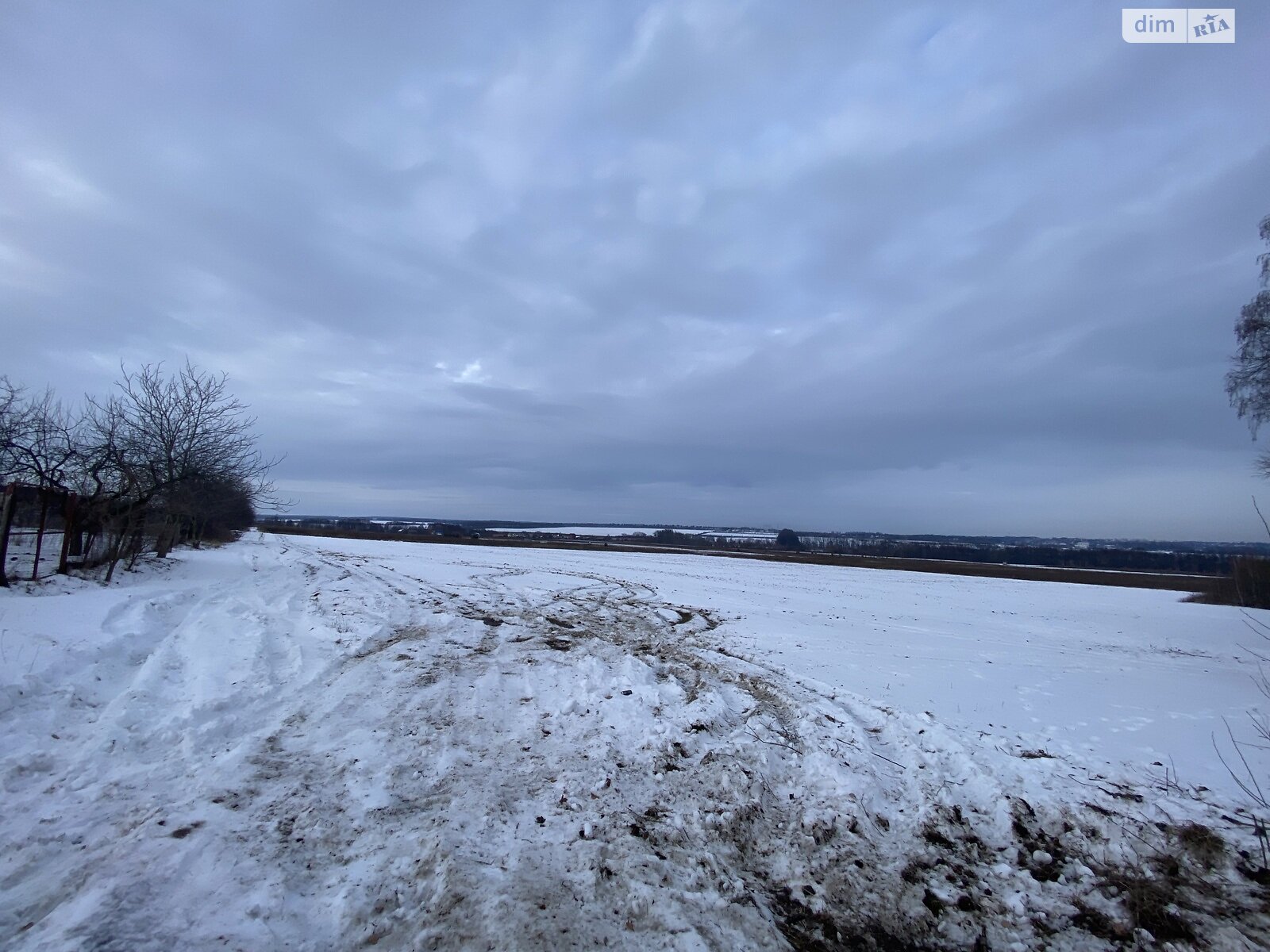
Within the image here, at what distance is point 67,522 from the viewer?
1410 cm

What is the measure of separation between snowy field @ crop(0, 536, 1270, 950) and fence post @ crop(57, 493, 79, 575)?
11.8 feet

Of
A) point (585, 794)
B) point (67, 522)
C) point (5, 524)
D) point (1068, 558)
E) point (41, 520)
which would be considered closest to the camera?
point (585, 794)

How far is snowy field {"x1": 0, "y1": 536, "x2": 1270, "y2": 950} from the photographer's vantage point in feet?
11.8

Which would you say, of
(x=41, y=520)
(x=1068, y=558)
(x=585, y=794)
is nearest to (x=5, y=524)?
(x=41, y=520)

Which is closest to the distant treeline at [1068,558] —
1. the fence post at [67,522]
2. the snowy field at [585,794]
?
the snowy field at [585,794]

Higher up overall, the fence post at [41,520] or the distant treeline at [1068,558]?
the fence post at [41,520]

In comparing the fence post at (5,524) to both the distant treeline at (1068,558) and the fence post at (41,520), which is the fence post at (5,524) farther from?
the distant treeline at (1068,558)

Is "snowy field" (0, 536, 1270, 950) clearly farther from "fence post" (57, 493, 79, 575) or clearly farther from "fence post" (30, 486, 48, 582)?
"fence post" (57, 493, 79, 575)

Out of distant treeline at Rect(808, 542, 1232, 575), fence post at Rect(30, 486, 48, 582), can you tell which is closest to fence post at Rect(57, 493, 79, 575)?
fence post at Rect(30, 486, 48, 582)

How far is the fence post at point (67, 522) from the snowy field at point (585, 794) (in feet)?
11.8

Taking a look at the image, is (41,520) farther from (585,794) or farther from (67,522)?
(585,794)

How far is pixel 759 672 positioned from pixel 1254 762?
5.90 meters

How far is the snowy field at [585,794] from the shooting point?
3.60 metres

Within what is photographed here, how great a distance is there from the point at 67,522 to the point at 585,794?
16.7m
